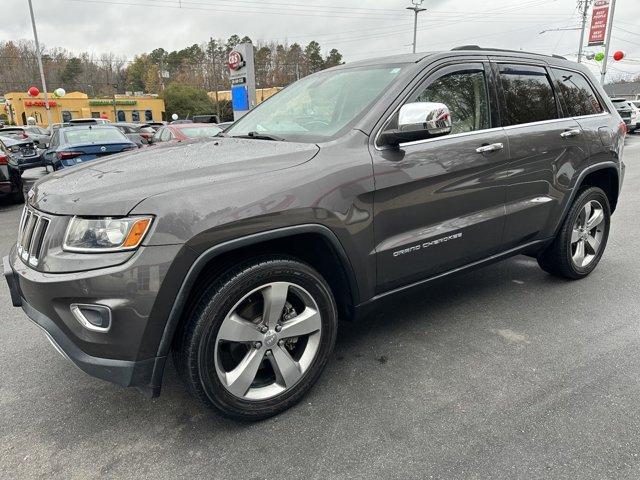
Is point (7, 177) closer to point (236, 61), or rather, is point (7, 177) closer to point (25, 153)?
point (25, 153)

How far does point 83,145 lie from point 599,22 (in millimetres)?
32647

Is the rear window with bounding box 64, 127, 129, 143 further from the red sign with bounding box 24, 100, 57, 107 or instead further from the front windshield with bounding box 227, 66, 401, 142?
the red sign with bounding box 24, 100, 57, 107

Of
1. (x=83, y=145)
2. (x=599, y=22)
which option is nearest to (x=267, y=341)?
(x=83, y=145)

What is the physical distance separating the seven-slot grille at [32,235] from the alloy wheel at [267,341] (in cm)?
88

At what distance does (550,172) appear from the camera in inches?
138

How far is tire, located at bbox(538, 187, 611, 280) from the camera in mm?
3883

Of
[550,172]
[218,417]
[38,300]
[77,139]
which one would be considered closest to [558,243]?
[550,172]

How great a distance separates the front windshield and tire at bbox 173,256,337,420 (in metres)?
0.84

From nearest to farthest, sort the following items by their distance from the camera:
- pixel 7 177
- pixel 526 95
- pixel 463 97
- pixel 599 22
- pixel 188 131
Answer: pixel 463 97
pixel 526 95
pixel 7 177
pixel 188 131
pixel 599 22

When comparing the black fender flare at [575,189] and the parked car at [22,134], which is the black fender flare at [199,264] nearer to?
the black fender flare at [575,189]

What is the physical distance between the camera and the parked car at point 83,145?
8.90 metres

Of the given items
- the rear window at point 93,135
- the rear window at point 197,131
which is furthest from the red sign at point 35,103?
the rear window at point 93,135

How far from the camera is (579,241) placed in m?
4.07

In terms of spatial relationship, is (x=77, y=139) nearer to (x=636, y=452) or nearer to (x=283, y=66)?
(x=636, y=452)
